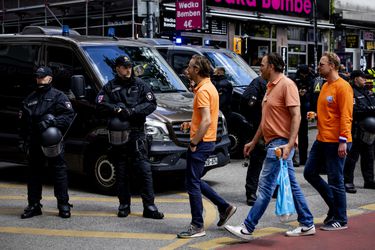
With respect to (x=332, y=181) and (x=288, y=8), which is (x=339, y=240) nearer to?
(x=332, y=181)

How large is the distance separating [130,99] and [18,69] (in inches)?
118

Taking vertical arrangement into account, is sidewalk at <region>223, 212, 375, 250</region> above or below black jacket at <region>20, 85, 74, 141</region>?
below

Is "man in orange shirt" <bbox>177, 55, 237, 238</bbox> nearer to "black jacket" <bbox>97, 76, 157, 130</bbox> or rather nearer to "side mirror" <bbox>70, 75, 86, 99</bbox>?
"black jacket" <bbox>97, 76, 157, 130</bbox>

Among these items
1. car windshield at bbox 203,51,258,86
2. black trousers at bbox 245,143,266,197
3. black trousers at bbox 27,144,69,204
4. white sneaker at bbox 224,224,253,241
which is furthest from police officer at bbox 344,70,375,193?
black trousers at bbox 27,144,69,204

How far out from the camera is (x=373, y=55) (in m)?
33.6

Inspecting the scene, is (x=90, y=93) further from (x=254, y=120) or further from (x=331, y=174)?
(x=331, y=174)

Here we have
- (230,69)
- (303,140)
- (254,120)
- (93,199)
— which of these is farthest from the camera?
(230,69)

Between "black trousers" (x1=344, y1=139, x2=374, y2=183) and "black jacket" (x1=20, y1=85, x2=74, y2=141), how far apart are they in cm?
417

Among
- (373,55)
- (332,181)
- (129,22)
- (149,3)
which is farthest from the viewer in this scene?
(373,55)

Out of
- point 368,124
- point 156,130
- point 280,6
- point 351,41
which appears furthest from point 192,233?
point 351,41

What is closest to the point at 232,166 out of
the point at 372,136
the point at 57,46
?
the point at 372,136

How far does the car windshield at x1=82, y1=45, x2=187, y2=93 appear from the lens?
31.8ft

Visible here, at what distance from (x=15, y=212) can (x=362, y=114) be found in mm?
4916

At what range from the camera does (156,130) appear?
9062 millimetres
